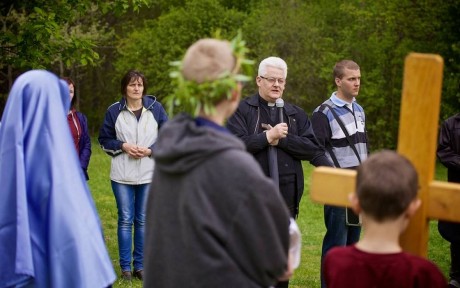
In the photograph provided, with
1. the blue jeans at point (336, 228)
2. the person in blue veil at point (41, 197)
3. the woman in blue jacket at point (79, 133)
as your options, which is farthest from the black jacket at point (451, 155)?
the person in blue veil at point (41, 197)

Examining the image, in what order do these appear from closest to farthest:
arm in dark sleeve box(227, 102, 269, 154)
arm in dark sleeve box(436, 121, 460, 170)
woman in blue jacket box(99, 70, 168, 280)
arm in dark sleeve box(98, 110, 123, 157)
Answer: arm in dark sleeve box(227, 102, 269, 154)
arm in dark sleeve box(436, 121, 460, 170)
woman in blue jacket box(99, 70, 168, 280)
arm in dark sleeve box(98, 110, 123, 157)

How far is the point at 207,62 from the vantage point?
343cm

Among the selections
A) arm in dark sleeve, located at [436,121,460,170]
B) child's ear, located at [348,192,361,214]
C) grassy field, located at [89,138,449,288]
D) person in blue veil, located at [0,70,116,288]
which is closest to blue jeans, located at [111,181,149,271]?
grassy field, located at [89,138,449,288]

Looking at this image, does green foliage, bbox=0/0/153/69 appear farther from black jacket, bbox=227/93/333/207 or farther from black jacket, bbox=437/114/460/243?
black jacket, bbox=437/114/460/243

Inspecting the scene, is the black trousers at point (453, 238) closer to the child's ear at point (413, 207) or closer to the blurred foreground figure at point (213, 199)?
the blurred foreground figure at point (213, 199)

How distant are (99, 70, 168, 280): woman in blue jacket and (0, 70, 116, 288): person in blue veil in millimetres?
3560

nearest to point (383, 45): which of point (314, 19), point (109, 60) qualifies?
point (314, 19)

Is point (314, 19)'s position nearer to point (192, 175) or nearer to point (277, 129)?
point (277, 129)

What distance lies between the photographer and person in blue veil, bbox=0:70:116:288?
468 centimetres

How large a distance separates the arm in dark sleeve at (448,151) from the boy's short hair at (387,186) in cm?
491

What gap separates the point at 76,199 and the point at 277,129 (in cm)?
240

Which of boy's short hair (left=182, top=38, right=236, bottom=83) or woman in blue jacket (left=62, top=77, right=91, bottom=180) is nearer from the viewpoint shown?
boy's short hair (left=182, top=38, right=236, bottom=83)

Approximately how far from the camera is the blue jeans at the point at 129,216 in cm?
841

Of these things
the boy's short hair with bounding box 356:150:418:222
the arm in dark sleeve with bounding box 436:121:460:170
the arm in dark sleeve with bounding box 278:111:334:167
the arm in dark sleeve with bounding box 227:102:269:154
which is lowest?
the arm in dark sleeve with bounding box 436:121:460:170
